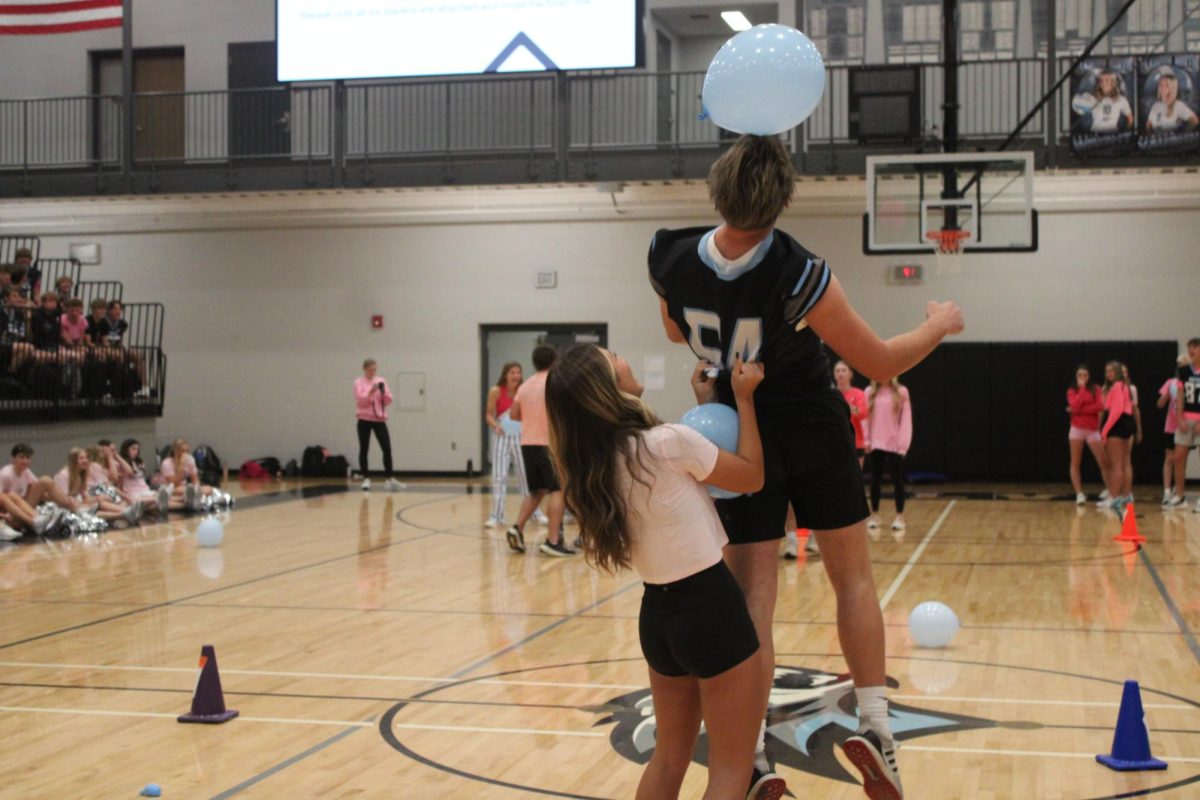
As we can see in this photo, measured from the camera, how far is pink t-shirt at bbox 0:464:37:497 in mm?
14242

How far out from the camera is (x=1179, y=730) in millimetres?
5754

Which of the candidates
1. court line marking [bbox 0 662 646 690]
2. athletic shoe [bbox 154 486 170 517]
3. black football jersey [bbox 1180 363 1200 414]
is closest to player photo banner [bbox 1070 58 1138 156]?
black football jersey [bbox 1180 363 1200 414]

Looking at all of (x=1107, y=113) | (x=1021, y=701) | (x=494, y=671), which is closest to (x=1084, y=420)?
(x=1107, y=113)

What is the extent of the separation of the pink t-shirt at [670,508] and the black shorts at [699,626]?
0.15 feet

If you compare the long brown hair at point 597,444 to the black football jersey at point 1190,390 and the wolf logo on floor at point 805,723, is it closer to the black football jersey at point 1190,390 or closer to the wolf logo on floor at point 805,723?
the wolf logo on floor at point 805,723

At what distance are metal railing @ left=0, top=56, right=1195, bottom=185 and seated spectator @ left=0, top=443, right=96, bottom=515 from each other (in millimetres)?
7524

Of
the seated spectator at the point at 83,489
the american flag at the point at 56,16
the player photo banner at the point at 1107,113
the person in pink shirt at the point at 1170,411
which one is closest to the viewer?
the seated spectator at the point at 83,489

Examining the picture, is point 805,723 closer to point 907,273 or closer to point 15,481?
point 15,481

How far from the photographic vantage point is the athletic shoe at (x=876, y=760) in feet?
12.6

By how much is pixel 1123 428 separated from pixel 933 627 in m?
9.37

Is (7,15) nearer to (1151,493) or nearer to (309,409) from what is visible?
(309,409)

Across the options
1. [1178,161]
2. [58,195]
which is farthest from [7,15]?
[1178,161]

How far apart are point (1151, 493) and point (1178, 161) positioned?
4743 mm

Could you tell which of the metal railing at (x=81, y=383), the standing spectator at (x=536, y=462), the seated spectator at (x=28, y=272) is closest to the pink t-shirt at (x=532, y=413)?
the standing spectator at (x=536, y=462)
